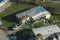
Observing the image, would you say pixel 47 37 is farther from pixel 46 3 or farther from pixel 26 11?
pixel 46 3

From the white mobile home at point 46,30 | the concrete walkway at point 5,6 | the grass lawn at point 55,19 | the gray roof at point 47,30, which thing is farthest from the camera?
the concrete walkway at point 5,6

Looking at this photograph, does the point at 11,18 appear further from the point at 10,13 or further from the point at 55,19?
the point at 55,19

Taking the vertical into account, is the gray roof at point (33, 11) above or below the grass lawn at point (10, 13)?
above

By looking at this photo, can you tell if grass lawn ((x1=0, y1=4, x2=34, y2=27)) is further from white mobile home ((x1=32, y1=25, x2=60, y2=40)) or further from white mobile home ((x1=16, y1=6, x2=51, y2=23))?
white mobile home ((x1=32, y1=25, x2=60, y2=40))

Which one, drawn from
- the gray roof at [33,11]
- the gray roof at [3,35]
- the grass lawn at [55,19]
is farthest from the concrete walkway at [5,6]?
the grass lawn at [55,19]

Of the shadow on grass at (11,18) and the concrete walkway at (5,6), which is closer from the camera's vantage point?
the shadow on grass at (11,18)

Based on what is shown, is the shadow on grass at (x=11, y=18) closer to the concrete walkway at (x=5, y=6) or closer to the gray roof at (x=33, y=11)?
the gray roof at (x=33, y=11)

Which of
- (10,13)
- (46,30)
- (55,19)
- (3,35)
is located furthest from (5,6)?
(46,30)

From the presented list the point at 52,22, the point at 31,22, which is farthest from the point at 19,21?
the point at 52,22
